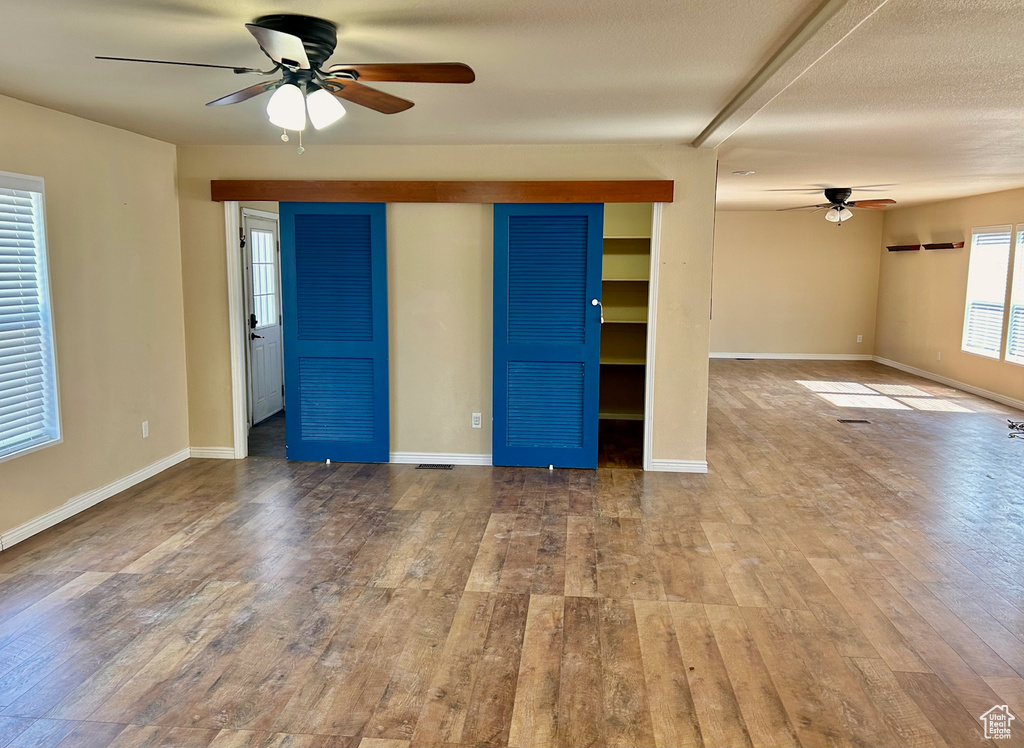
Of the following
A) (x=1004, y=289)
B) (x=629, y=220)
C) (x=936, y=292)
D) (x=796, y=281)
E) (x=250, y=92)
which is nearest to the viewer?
(x=250, y=92)

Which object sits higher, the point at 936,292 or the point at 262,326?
the point at 936,292

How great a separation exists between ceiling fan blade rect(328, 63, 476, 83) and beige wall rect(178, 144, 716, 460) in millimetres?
2575

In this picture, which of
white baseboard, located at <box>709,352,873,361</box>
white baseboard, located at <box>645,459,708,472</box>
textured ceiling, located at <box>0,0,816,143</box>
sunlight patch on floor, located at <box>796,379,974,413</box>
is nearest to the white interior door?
textured ceiling, located at <box>0,0,816,143</box>

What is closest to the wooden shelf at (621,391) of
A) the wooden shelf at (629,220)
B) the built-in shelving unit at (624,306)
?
the built-in shelving unit at (624,306)

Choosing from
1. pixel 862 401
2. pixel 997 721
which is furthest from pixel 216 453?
pixel 862 401

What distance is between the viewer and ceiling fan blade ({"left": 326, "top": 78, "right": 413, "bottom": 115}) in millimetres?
2809

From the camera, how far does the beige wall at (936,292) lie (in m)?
8.19

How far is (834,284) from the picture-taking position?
1133 cm

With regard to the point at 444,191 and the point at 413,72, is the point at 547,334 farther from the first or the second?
the point at 413,72

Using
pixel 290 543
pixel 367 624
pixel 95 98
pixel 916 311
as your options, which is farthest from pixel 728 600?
pixel 916 311

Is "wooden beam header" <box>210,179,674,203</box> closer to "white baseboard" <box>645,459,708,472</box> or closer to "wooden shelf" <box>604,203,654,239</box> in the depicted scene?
"wooden shelf" <box>604,203,654,239</box>

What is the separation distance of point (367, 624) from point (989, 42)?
334 cm

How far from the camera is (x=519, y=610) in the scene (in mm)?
3188

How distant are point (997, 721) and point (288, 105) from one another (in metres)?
3.29
